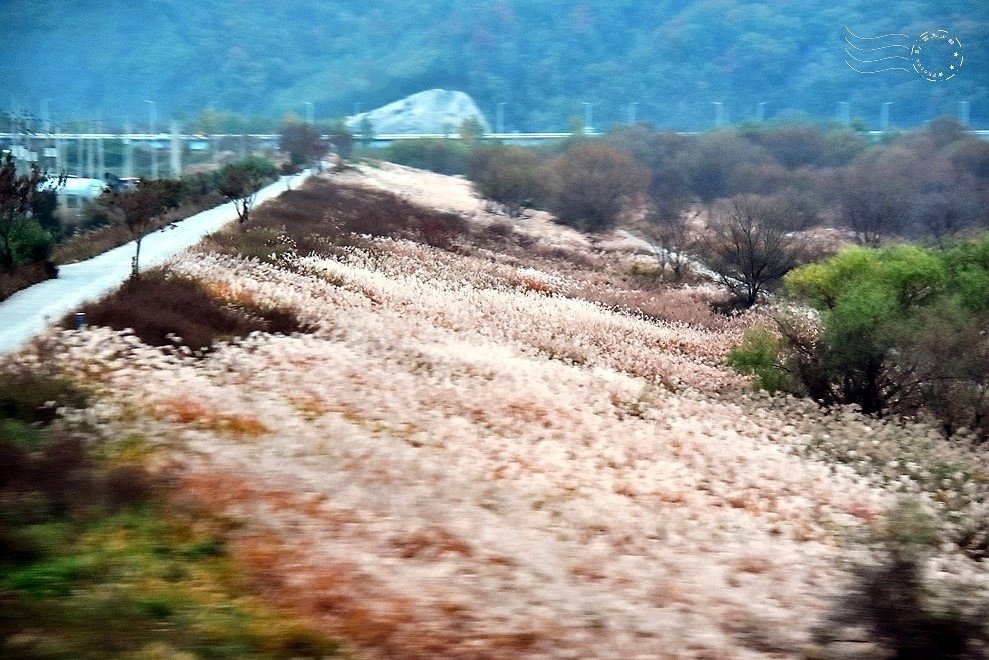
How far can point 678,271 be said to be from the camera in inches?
1930

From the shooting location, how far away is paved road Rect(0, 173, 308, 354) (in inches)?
632

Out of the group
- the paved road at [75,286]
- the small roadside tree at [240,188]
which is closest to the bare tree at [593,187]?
the small roadside tree at [240,188]

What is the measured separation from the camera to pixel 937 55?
9731 cm

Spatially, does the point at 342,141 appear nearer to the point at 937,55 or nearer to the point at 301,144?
the point at 301,144

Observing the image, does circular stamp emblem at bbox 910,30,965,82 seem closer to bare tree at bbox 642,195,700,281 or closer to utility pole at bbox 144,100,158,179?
bare tree at bbox 642,195,700,281

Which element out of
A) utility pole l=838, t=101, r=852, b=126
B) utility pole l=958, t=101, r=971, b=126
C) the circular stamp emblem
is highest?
the circular stamp emblem

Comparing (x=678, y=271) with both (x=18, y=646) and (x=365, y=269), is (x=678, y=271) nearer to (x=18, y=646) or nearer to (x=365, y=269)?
(x=365, y=269)

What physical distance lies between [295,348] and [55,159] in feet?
140

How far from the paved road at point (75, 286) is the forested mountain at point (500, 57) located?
40.8 meters

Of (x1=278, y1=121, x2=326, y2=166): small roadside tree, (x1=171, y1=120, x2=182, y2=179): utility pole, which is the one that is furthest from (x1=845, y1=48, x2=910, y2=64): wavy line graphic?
(x1=171, y1=120, x2=182, y2=179): utility pole

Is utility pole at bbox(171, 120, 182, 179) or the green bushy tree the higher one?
utility pole at bbox(171, 120, 182, 179)

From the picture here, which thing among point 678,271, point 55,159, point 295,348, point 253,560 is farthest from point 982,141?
point 253,560

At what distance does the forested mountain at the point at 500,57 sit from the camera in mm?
89562

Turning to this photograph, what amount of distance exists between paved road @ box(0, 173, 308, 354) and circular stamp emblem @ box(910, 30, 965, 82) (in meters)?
72.9
